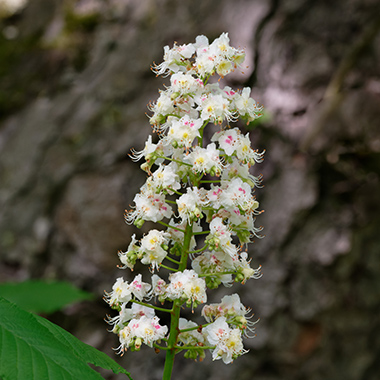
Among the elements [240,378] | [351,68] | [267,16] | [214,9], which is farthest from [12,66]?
[240,378]

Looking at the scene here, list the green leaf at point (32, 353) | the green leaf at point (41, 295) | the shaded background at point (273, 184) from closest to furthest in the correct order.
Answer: the green leaf at point (32, 353)
the green leaf at point (41, 295)
the shaded background at point (273, 184)

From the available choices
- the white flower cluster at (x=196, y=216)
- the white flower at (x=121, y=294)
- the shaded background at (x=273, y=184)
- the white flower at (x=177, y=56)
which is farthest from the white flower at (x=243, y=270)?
the shaded background at (x=273, y=184)

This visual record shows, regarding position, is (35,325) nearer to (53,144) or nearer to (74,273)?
(74,273)

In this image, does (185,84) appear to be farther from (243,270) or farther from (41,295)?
(41,295)

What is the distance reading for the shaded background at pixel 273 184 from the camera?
4055mm

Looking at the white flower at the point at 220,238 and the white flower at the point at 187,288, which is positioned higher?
the white flower at the point at 220,238

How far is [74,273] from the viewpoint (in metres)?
4.30

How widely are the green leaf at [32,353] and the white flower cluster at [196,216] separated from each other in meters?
0.25

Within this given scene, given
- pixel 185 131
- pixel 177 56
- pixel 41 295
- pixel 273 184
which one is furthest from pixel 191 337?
pixel 273 184

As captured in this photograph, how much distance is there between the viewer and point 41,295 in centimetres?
341

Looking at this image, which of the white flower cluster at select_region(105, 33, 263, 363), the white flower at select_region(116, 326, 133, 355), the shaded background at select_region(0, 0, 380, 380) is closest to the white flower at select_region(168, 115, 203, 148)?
the white flower cluster at select_region(105, 33, 263, 363)

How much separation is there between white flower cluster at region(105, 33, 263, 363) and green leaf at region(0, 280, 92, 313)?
1794 mm

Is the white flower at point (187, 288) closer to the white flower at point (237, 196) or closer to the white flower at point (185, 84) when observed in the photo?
the white flower at point (237, 196)

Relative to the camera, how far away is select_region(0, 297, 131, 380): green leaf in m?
1.19
